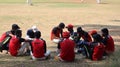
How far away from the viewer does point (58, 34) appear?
16.4 m

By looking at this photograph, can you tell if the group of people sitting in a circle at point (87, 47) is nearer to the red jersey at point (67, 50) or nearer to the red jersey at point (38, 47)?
the red jersey at point (67, 50)

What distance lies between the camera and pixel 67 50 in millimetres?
12422

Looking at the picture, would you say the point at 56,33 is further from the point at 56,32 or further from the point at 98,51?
the point at 98,51

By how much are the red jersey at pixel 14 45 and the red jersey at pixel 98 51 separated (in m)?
2.72

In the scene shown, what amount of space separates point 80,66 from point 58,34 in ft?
15.0

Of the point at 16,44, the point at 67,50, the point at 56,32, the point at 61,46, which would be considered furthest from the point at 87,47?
the point at 56,32

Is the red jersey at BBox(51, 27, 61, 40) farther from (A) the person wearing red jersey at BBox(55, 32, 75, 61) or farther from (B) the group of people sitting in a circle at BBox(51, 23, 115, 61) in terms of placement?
(A) the person wearing red jersey at BBox(55, 32, 75, 61)

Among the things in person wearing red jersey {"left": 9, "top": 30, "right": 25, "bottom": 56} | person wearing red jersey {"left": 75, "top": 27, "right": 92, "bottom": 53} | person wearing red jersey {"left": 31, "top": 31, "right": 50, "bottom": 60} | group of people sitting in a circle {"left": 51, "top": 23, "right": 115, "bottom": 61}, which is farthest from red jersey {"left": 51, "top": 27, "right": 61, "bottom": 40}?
person wearing red jersey {"left": 31, "top": 31, "right": 50, "bottom": 60}

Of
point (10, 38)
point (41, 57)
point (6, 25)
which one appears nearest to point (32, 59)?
point (41, 57)

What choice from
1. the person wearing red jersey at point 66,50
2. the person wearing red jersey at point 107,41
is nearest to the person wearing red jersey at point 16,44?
the person wearing red jersey at point 66,50

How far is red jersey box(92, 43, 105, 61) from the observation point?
41.5ft

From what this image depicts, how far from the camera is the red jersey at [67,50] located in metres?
12.4

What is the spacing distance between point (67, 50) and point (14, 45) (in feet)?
6.63

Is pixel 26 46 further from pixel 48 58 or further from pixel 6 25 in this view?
pixel 6 25
